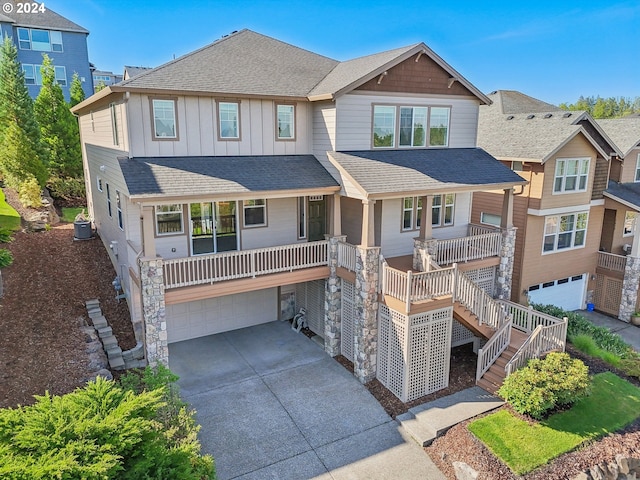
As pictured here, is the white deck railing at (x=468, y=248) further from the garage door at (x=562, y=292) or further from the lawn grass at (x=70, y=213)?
the lawn grass at (x=70, y=213)

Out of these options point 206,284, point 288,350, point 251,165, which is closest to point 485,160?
point 251,165

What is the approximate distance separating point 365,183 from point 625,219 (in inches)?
649

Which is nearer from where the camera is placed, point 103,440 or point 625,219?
point 103,440

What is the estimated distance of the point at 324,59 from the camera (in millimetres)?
17703

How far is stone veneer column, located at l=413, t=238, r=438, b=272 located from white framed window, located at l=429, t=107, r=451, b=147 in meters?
4.17

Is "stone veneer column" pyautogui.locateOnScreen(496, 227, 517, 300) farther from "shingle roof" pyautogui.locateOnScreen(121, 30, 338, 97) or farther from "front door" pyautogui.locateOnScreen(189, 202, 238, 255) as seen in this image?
"front door" pyautogui.locateOnScreen(189, 202, 238, 255)

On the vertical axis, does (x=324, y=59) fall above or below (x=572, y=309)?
above

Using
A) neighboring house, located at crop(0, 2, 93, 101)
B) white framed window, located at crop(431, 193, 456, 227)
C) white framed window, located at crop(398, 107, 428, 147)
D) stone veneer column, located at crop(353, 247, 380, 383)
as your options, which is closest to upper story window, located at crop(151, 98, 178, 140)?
stone veneer column, located at crop(353, 247, 380, 383)

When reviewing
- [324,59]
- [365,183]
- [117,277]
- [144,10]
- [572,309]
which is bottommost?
[572,309]

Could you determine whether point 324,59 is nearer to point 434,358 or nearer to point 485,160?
point 485,160

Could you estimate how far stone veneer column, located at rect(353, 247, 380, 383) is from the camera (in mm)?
12938

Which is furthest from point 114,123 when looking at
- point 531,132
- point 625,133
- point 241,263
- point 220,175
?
point 625,133

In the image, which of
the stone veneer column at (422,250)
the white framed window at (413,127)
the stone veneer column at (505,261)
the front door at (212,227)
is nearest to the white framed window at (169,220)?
the front door at (212,227)

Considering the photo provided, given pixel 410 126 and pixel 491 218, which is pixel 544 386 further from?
pixel 491 218
